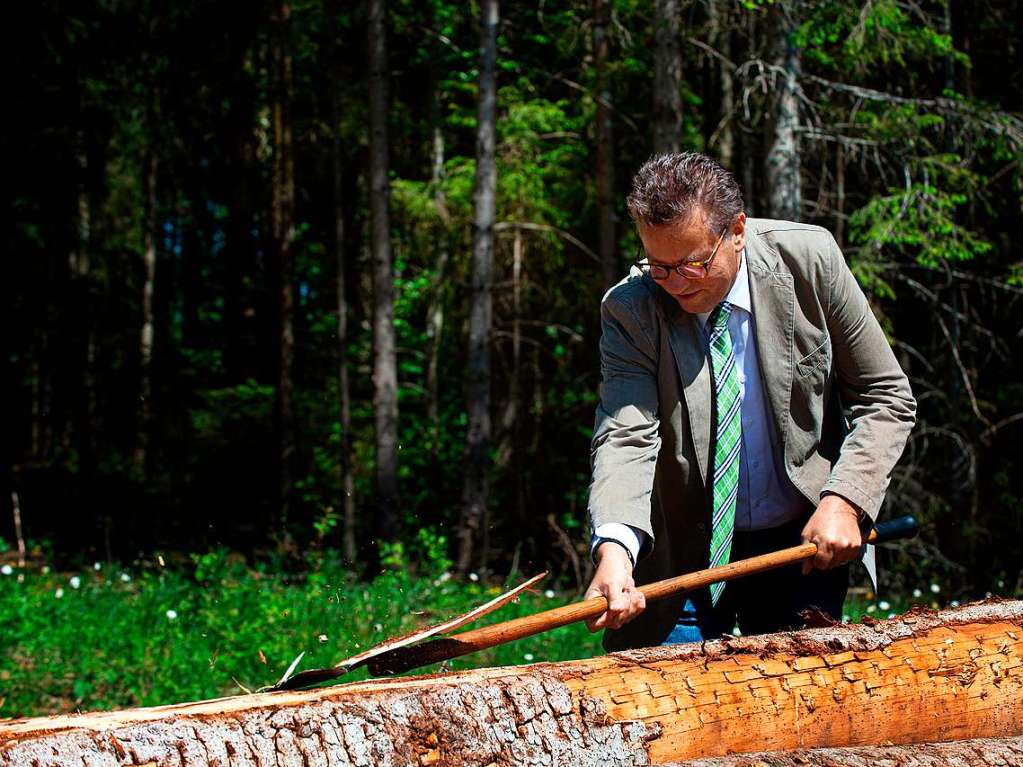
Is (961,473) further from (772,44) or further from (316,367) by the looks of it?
(316,367)

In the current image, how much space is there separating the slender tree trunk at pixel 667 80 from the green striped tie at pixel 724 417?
633 cm

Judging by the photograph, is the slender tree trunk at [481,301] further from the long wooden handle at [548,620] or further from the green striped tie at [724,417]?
the long wooden handle at [548,620]

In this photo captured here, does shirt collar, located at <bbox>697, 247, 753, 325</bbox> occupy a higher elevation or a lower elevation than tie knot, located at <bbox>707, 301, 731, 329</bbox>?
higher

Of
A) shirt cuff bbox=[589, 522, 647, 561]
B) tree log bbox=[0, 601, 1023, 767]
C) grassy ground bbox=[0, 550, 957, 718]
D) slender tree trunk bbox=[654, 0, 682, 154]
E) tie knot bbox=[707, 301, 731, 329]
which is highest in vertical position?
slender tree trunk bbox=[654, 0, 682, 154]

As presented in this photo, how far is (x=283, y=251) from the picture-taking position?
13398 mm

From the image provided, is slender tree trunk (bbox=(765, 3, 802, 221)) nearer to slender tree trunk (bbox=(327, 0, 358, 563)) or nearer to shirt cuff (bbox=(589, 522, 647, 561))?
shirt cuff (bbox=(589, 522, 647, 561))

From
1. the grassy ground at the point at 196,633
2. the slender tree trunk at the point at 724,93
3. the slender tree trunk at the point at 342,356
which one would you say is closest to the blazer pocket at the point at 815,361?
the grassy ground at the point at 196,633

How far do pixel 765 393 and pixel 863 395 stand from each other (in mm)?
339

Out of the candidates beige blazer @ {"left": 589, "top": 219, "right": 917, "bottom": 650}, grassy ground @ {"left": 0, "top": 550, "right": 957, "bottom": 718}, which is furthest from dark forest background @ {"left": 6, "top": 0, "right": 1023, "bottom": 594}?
beige blazer @ {"left": 589, "top": 219, "right": 917, "bottom": 650}

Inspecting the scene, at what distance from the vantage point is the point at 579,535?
41.1 ft

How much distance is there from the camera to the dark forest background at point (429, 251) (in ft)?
34.7

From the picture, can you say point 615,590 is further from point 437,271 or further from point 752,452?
point 437,271

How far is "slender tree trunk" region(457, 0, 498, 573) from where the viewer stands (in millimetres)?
10609

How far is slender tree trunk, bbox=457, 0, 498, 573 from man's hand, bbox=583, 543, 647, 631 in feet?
24.7
